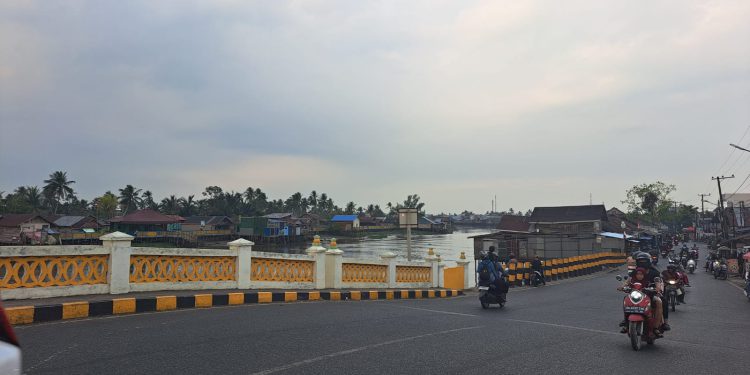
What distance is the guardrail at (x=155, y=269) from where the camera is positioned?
7332 mm

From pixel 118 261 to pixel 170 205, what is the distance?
291ft

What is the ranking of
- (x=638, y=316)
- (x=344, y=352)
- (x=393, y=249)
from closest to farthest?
1. (x=344, y=352)
2. (x=638, y=316)
3. (x=393, y=249)

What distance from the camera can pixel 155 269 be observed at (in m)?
9.08

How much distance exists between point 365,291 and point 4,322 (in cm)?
1179

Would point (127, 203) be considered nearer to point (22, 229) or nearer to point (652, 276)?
point (22, 229)

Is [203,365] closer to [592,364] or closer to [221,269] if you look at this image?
[592,364]

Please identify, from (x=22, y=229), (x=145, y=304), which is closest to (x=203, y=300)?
(x=145, y=304)

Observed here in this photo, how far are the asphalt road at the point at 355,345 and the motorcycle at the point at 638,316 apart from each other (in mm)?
177

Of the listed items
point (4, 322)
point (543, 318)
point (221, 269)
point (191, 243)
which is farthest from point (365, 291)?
point (191, 243)

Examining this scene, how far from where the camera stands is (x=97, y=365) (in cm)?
446

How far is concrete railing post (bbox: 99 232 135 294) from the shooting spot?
8.24 meters

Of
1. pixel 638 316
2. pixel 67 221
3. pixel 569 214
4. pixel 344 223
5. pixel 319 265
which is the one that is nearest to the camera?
pixel 638 316

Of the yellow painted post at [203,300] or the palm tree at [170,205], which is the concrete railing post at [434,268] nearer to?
the yellow painted post at [203,300]

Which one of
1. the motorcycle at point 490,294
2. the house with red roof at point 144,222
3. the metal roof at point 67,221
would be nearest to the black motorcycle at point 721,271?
the motorcycle at point 490,294
